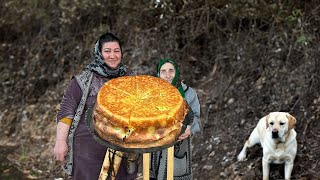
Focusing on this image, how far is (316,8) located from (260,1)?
807 mm

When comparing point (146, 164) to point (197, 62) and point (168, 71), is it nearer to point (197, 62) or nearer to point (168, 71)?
point (168, 71)

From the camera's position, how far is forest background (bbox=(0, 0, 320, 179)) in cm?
565

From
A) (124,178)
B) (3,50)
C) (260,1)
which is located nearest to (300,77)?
(260,1)

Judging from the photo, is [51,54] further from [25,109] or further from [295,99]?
[295,99]

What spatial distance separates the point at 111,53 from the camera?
3318mm

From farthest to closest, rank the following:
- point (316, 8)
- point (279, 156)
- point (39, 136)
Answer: point (39, 136) → point (316, 8) → point (279, 156)

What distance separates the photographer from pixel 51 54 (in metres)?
8.62

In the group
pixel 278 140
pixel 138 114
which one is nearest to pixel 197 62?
pixel 278 140

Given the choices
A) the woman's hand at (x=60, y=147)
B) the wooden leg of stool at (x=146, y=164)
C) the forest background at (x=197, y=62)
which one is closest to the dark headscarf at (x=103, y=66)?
the woman's hand at (x=60, y=147)

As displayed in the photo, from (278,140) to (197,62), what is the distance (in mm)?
2732

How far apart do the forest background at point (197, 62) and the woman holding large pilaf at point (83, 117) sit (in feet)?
7.38

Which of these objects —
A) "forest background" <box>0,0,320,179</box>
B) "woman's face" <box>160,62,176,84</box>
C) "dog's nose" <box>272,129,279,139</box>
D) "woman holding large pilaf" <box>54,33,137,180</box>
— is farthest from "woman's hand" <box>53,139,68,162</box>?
"forest background" <box>0,0,320,179</box>

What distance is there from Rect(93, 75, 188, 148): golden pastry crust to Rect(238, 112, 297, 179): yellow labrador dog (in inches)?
73.2

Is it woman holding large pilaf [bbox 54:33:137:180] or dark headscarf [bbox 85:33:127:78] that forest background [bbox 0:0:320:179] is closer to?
woman holding large pilaf [bbox 54:33:137:180]
